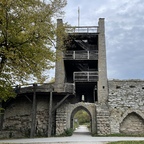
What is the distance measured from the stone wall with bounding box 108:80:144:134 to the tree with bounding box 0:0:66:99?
10679 mm

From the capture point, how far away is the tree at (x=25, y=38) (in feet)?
32.1

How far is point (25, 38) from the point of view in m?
10.2

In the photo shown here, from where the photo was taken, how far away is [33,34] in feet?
34.1

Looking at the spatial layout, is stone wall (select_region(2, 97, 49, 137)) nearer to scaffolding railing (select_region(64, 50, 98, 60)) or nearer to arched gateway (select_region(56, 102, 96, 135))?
arched gateway (select_region(56, 102, 96, 135))

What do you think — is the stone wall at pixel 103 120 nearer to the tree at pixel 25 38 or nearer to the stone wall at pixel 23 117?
the stone wall at pixel 23 117

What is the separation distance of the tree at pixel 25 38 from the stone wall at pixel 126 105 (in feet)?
35.0

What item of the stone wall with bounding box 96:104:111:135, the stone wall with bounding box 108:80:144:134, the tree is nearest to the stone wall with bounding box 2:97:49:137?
the stone wall with bounding box 96:104:111:135

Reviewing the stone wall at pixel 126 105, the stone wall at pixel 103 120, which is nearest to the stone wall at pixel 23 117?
the stone wall at pixel 103 120

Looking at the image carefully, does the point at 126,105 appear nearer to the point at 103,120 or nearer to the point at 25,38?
the point at 103,120

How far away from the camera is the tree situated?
385 inches

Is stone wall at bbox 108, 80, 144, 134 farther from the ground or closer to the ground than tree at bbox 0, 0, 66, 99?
closer to the ground

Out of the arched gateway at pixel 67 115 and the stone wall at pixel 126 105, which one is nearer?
the arched gateway at pixel 67 115

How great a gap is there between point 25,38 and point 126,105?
531 inches

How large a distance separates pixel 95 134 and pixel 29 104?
718 centimetres
